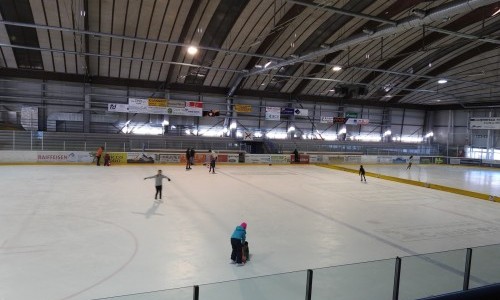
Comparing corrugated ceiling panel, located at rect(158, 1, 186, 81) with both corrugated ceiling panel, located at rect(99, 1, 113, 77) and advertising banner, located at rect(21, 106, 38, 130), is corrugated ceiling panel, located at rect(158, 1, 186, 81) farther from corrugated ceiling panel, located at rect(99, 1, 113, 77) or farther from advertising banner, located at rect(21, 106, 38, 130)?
advertising banner, located at rect(21, 106, 38, 130)

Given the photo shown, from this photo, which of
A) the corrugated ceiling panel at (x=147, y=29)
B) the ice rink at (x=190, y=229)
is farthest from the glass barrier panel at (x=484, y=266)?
the corrugated ceiling panel at (x=147, y=29)

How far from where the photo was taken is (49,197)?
563 inches

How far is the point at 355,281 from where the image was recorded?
17.3 ft

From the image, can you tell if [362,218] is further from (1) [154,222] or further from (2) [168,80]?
(2) [168,80]

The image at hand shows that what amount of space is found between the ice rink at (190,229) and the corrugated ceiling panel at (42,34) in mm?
10941

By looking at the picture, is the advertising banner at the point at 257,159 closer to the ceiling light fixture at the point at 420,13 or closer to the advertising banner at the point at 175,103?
the advertising banner at the point at 175,103

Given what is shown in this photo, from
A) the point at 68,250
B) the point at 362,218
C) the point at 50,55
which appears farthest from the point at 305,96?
the point at 68,250

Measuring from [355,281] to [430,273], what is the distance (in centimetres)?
134

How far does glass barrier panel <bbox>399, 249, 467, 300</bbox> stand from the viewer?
5438 millimetres

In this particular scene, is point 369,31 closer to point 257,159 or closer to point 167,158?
point 257,159

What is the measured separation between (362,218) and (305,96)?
31.0m

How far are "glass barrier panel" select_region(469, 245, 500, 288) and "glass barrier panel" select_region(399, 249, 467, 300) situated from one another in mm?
198

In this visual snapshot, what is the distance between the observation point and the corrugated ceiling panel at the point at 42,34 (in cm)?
2228

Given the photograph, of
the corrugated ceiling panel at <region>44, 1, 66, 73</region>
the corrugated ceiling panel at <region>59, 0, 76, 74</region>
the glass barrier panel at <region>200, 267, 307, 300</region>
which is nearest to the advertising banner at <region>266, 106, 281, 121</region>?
the corrugated ceiling panel at <region>59, 0, 76, 74</region>
